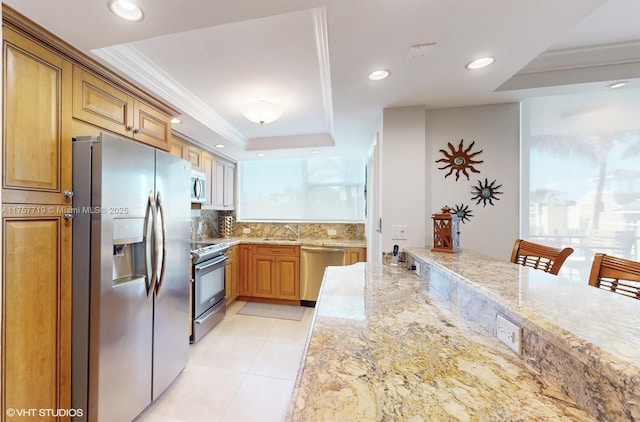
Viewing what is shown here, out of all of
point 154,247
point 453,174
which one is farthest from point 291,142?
point 154,247

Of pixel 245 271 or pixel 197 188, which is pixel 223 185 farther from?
pixel 245 271

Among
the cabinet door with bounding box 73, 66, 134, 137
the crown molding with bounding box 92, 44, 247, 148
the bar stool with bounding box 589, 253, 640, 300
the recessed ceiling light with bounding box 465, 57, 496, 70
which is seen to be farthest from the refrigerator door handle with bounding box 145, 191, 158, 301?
the bar stool with bounding box 589, 253, 640, 300

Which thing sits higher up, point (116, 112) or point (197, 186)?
point (116, 112)

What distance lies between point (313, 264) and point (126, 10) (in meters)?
3.01

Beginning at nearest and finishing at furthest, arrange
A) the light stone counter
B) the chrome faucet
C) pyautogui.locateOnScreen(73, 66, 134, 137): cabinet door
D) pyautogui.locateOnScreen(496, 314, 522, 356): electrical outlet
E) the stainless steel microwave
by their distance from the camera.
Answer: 1. the light stone counter
2. pyautogui.locateOnScreen(496, 314, 522, 356): electrical outlet
3. pyautogui.locateOnScreen(73, 66, 134, 137): cabinet door
4. the stainless steel microwave
5. the chrome faucet

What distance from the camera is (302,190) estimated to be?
13.6 feet

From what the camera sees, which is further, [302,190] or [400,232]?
[302,190]

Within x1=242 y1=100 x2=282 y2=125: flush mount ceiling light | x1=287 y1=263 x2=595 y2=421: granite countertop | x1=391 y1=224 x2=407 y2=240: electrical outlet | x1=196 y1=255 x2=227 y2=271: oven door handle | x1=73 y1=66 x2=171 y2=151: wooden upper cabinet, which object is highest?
x1=242 y1=100 x2=282 y2=125: flush mount ceiling light

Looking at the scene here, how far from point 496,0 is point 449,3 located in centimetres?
18

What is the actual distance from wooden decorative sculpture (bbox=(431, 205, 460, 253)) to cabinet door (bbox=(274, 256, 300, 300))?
7.01 ft

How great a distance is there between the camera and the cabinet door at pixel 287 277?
3.49m

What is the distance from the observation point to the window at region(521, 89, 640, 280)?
203 centimetres

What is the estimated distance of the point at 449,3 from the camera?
100cm

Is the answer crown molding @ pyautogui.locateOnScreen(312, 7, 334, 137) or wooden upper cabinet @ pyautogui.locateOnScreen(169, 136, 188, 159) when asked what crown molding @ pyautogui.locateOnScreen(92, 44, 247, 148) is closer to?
wooden upper cabinet @ pyautogui.locateOnScreen(169, 136, 188, 159)
